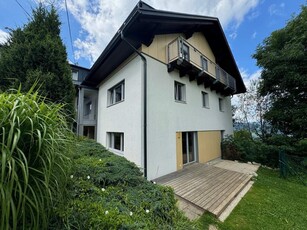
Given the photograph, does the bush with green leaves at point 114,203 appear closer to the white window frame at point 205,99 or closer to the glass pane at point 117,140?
the glass pane at point 117,140

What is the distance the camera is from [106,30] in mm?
8539

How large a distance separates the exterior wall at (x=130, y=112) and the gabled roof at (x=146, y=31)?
0.61 m

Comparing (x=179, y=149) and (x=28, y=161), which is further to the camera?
(x=179, y=149)

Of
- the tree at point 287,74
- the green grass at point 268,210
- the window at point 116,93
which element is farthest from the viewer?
the tree at point 287,74

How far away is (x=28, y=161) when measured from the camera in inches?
52.1

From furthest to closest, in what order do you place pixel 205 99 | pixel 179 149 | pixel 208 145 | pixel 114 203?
pixel 205 99 < pixel 208 145 < pixel 179 149 < pixel 114 203

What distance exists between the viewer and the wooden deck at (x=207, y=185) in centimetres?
427

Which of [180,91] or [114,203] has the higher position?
[180,91]

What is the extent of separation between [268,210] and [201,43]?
9738 millimetres

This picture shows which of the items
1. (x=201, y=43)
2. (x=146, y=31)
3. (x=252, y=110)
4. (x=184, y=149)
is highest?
(x=201, y=43)

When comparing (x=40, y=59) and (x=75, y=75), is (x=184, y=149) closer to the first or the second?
(x=40, y=59)

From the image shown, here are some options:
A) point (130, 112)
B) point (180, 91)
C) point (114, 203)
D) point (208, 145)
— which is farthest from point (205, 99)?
point (114, 203)

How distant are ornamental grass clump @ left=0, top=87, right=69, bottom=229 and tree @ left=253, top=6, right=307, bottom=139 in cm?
1278

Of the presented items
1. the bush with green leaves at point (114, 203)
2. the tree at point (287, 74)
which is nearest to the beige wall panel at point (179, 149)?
the bush with green leaves at point (114, 203)
